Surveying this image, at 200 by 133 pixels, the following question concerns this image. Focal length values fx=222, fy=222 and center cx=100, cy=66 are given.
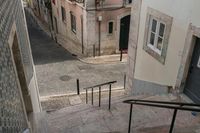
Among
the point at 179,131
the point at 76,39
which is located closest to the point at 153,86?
the point at 179,131

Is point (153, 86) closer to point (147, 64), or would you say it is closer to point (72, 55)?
point (147, 64)

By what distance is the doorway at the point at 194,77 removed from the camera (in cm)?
582

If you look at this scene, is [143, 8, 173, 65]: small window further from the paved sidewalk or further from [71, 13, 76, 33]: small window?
[71, 13, 76, 33]: small window

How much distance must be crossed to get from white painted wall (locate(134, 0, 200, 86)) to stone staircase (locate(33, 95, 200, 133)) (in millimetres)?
899

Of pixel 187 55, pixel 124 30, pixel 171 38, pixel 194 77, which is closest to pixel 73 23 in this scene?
pixel 124 30

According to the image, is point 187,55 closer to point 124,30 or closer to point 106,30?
point 106,30

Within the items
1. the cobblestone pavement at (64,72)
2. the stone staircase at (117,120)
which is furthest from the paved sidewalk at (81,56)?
the stone staircase at (117,120)

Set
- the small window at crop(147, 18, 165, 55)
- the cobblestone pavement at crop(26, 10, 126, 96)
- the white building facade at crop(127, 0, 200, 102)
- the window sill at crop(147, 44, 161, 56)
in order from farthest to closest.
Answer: the cobblestone pavement at crop(26, 10, 126, 96)
the window sill at crop(147, 44, 161, 56)
the small window at crop(147, 18, 165, 55)
the white building facade at crop(127, 0, 200, 102)

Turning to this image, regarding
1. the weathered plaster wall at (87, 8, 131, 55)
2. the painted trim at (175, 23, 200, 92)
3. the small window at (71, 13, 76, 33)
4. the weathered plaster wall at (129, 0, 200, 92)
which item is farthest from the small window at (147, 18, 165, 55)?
the small window at (71, 13, 76, 33)

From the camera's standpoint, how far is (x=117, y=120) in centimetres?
569

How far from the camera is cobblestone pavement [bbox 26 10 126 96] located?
12047mm

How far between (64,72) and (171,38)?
8.37 metres

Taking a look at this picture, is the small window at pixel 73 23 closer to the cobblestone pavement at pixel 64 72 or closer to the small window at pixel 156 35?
the cobblestone pavement at pixel 64 72

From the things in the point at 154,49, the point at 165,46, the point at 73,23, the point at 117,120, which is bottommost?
the point at 73,23
